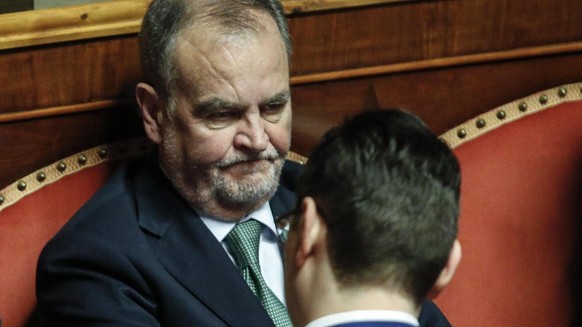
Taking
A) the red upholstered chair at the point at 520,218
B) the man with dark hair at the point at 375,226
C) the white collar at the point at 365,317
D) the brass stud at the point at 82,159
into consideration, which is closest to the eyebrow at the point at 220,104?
the brass stud at the point at 82,159

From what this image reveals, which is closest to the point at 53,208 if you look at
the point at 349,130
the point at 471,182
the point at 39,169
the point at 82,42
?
the point at 39,169

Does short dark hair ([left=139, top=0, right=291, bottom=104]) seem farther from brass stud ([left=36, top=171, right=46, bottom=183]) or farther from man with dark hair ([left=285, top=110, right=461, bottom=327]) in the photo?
man with dark hair ([left=285, top=110, right=461, bottom=327])

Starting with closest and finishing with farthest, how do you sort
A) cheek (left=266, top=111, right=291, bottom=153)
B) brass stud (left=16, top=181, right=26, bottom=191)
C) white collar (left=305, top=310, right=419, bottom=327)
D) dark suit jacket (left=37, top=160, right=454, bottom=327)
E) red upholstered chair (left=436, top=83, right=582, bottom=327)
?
white collar (left=305, top=310, right=419, bottom=327) < dark suit jacket (left=37, top=160, right=454, bottom=327) < cheek (left=266, top=111, right=291, bottom=153) < brass stud (left=16, top=181, right=26, bottom=191) < red upholstered chair (left=436, top=83, right=582, bottom=327)

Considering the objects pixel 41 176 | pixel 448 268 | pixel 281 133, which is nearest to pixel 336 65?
pixel 281 133

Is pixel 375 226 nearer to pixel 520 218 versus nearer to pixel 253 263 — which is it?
pixel 253 263

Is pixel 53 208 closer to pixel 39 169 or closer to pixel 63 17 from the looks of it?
pixel 39 169

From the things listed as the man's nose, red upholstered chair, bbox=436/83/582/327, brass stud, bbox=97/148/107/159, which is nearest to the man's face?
the man's nose

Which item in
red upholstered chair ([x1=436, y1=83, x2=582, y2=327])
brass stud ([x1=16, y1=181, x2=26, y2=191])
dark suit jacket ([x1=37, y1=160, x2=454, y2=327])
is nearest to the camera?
dark suit jacket ([x1=37, y1=160, x2=454, y2=327])

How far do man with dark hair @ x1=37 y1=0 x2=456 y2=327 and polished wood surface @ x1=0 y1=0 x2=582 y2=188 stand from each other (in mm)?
132

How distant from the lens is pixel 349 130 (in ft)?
4.92

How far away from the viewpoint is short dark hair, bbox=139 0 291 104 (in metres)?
2.11

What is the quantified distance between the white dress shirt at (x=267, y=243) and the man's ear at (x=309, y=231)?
691mm

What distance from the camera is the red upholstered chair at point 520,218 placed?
7.82 ft

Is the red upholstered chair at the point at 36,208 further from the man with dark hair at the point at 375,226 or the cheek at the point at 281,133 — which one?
the man with dark hair at the point at 375,226
